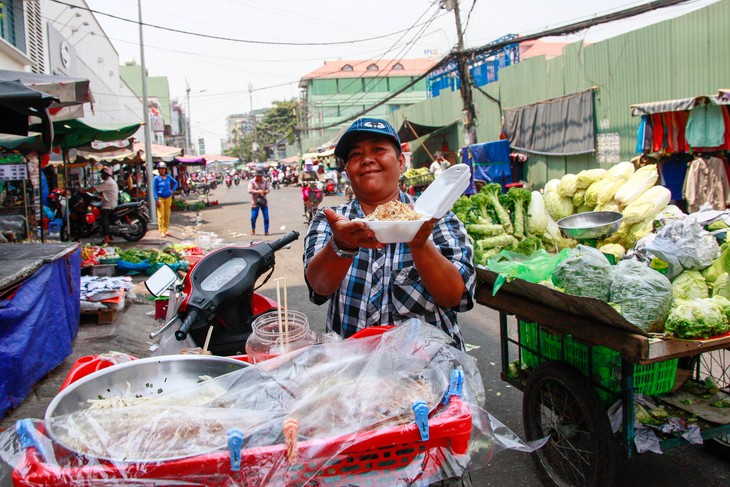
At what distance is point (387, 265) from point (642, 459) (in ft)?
8.27

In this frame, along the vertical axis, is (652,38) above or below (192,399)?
above

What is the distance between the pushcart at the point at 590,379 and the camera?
2586mm

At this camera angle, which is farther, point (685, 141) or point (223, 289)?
point (685, 141)

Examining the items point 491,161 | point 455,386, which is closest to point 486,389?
point 455,386

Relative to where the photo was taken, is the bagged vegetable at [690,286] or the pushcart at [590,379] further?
the bagged vegetable at [690,286]

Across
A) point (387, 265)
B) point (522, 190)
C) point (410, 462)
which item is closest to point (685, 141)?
point (522, 190)

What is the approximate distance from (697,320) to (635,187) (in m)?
2.26

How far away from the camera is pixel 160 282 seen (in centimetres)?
344

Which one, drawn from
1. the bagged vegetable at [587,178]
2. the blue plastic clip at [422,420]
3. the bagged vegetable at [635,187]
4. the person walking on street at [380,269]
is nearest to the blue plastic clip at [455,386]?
the blue plastic clip at [422,420]

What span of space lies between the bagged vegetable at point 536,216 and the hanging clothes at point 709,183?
21.0ft

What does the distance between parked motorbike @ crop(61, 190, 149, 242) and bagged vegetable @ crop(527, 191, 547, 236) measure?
11710mm

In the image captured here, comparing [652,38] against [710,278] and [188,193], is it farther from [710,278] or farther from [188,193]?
[188,193]

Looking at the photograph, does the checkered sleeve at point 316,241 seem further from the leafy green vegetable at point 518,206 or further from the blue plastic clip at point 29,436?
the leafy green vegetable at point 518,206

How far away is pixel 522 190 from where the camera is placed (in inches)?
191
